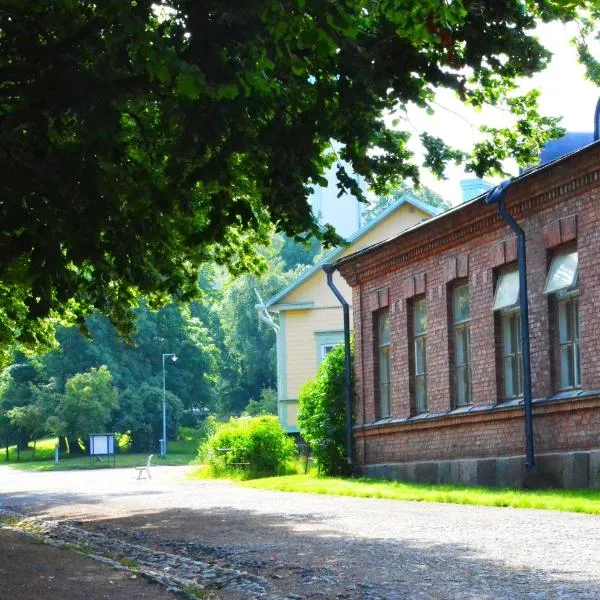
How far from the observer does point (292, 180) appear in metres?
13.8

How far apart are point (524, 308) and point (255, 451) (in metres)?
14.1

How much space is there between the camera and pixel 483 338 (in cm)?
2366

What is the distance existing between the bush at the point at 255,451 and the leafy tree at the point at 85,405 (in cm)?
4387

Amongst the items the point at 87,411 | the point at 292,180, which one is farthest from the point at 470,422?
the point at 87,411

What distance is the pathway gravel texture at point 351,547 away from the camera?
29.3ft

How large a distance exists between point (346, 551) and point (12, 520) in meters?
8.36

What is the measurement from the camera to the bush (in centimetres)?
3397

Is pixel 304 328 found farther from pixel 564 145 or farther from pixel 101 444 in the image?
pixel 101 444

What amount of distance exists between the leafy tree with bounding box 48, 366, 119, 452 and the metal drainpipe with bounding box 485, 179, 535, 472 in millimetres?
59743

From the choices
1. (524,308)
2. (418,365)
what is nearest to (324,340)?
(418,365)

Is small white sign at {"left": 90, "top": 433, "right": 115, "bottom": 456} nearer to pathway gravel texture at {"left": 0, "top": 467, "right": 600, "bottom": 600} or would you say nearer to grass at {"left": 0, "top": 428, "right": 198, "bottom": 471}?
grass at {"left": 0, "top": 428, "right": 198, "bottom": 471}

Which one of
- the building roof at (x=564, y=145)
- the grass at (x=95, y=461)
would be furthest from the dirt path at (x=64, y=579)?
the grass at (x=95, y=461)

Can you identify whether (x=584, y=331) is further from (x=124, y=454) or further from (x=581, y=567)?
(x=124, y=454)

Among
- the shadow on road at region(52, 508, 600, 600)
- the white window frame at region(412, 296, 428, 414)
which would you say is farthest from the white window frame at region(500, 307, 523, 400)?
the shadow on road at region(52, 508, 600, 600)
